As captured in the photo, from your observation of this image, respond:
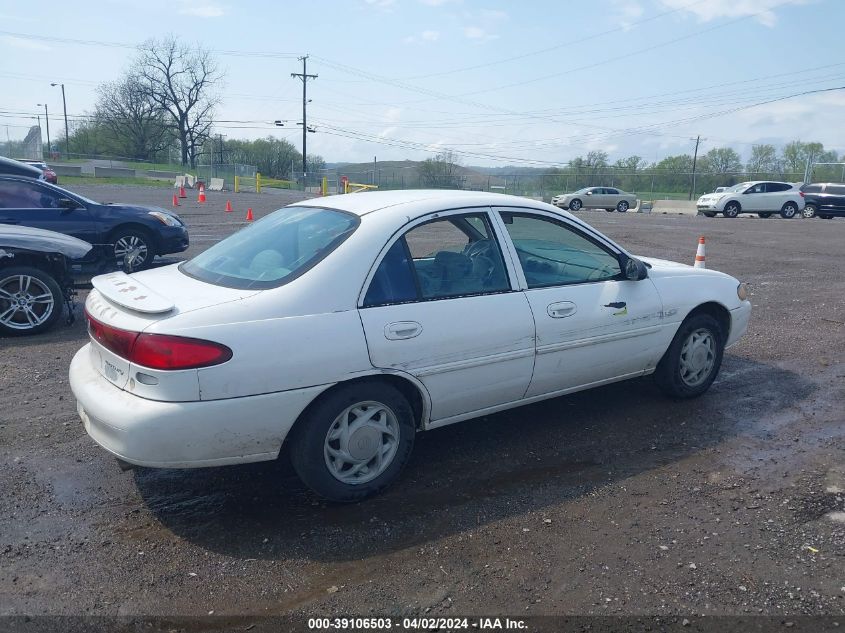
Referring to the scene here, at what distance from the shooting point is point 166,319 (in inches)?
131

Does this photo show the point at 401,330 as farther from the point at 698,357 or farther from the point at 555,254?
the point at 698,357

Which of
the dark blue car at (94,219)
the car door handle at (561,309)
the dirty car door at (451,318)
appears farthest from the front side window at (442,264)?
the dark blue car at (94,219)

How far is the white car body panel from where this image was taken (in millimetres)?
3291

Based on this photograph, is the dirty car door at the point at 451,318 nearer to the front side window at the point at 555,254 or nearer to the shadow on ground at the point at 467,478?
the front side window at the point at 555,254

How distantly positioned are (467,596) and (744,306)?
12.4ft

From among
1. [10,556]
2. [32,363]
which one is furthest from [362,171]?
[10,556]

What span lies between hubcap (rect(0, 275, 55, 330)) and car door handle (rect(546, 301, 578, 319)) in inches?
210

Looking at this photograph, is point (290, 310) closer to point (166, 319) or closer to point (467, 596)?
point (166, 319)

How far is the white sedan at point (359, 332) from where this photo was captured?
3307 mm

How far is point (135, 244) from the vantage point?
1058 cm

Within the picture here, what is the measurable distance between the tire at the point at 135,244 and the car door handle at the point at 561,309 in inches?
305

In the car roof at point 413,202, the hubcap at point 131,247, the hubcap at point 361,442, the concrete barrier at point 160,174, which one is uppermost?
the concrete barrier at point 160,174

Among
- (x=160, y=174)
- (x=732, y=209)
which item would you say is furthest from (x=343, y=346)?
(x=160, y=174)

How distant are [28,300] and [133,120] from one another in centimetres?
7583
